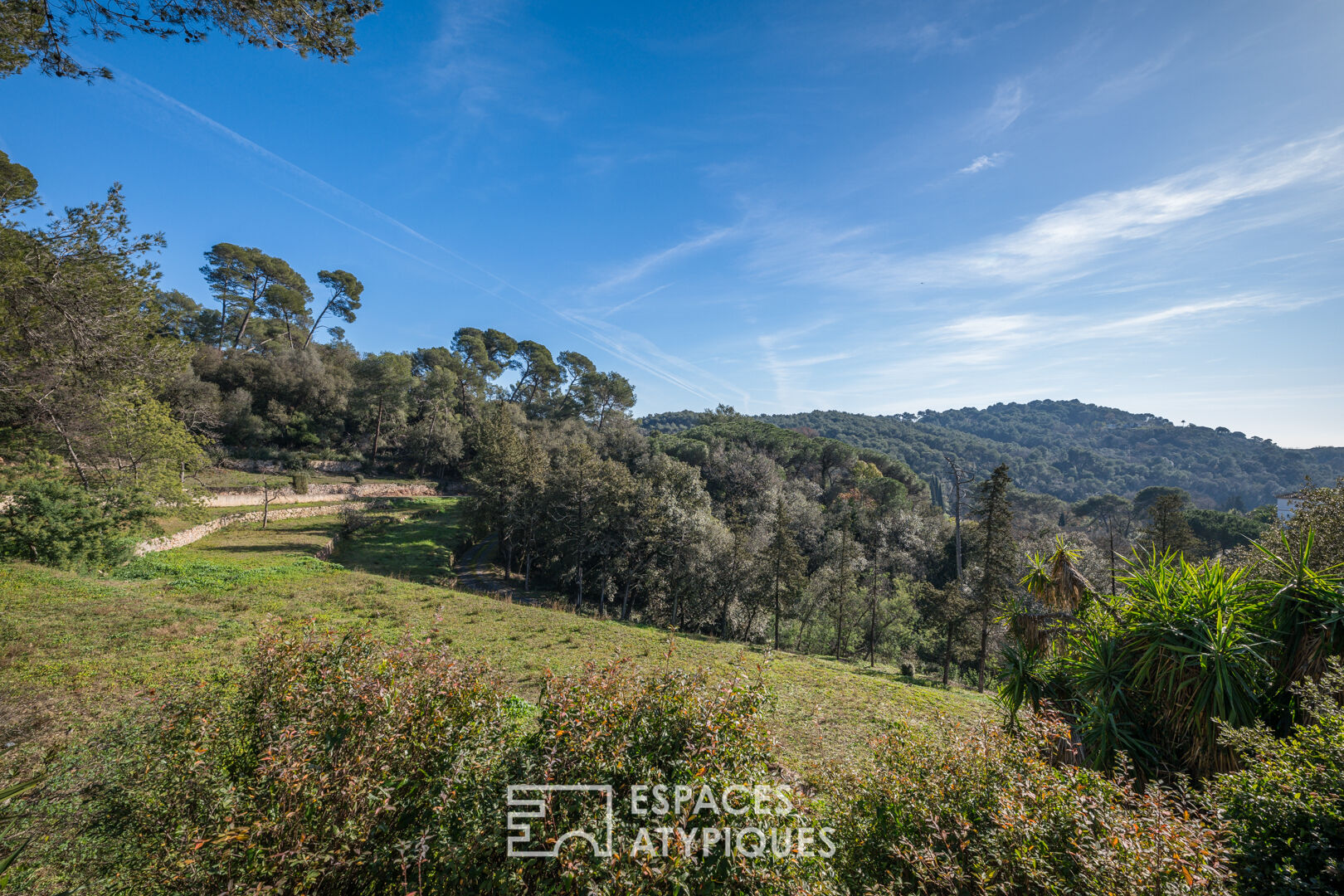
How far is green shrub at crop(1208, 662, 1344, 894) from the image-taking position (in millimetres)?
2922

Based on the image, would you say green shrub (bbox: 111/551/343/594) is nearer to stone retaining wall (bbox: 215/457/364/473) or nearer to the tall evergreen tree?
stone retaining wall (bbox: 215/457/364/473)

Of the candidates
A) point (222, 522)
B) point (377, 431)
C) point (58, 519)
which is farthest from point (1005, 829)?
point (377, 431)

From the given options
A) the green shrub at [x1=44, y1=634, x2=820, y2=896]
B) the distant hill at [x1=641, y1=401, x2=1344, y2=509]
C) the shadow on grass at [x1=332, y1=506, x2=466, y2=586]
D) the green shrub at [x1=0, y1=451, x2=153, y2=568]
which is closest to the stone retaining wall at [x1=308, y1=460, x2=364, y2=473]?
the shadow on grass at [x1=332, y1=506, x2=466, y2=586]

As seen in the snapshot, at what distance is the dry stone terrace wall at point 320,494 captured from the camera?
2928cm

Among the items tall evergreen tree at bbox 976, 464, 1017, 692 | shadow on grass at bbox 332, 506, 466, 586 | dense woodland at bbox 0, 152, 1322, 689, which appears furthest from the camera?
shadow on grass at bbox 332, 506, 466, 586

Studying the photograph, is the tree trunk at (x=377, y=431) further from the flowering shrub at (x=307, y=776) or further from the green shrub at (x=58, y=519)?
the flowering shrub at (x=307, y=776)

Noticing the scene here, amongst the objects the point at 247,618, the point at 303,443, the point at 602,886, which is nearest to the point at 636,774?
the point at 602,886

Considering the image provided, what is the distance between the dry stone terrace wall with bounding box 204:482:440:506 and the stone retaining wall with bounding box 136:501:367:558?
1.29m

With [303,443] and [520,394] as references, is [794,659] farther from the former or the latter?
[520,394]

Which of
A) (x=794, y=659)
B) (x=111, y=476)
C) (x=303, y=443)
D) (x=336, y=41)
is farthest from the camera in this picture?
(x=303, y=443)

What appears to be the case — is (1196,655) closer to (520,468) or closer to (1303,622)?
(1303,622)

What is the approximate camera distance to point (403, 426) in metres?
51.6

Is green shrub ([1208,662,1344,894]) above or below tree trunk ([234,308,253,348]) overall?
below

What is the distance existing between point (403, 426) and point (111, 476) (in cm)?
3612
